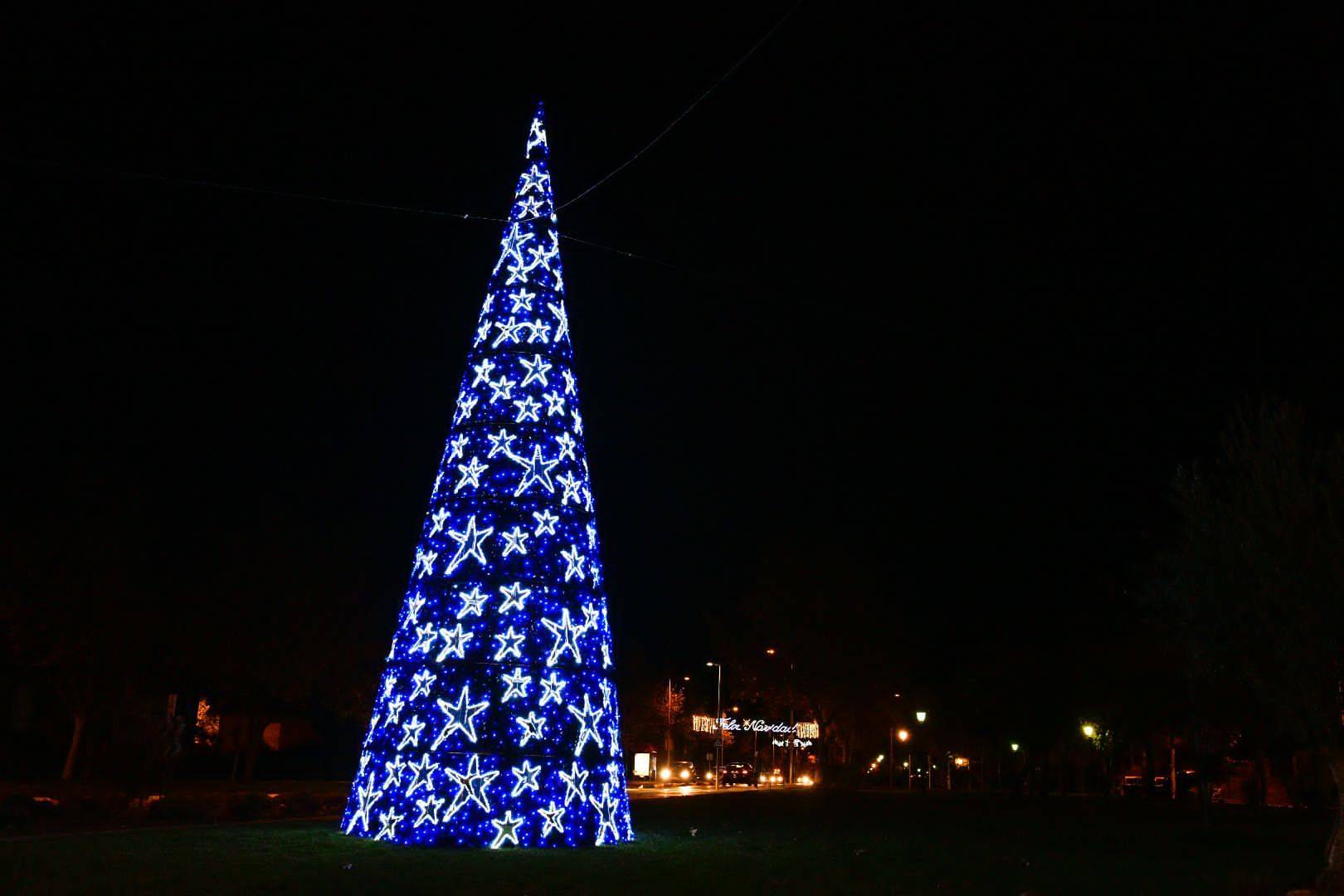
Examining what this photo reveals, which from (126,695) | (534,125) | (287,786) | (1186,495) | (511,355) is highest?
(534,125)

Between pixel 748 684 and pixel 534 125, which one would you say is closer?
pixel 534 125

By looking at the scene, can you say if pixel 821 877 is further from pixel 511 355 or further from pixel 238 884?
pixel 511 355

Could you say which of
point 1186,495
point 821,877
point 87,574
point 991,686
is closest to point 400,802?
point 821,877

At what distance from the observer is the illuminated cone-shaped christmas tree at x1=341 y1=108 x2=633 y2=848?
15.5m

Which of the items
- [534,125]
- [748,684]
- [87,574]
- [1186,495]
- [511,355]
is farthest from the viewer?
[748,684]

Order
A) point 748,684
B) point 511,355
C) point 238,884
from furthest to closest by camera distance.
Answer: point 748,684 < point 511,355 < point 238,884

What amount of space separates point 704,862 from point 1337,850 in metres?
7.54

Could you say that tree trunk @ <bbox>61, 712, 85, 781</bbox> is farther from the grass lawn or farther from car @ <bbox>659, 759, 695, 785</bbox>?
car @ <bbox>659, 759, 695, 785</bbox>

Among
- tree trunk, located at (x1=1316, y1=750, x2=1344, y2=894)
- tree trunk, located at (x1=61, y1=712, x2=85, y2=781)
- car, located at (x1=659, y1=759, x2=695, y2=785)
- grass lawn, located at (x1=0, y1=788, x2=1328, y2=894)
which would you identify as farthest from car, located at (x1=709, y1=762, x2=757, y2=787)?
tree trunk, located at (x1=1316, y1=750, x2=1344, y2=894)

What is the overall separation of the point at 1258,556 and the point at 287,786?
3262cm

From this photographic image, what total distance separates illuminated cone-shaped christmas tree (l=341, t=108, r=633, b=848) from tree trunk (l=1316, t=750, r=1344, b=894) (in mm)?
9078

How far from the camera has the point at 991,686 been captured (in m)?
45.7

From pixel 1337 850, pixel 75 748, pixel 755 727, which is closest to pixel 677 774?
pixel 755 727

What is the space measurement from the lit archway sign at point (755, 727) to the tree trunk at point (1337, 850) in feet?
136
